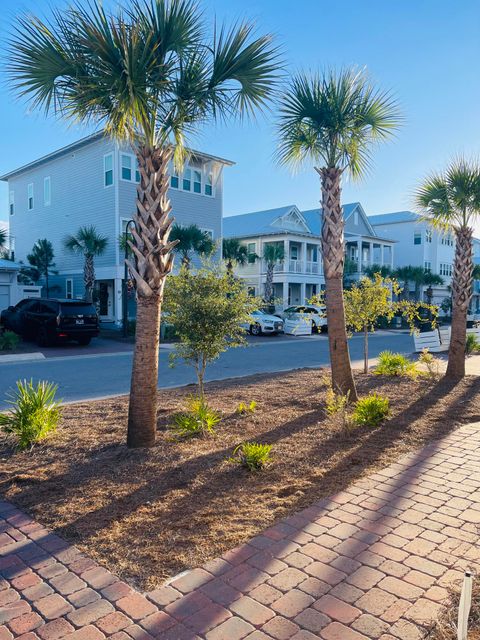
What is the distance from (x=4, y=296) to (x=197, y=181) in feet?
39.6

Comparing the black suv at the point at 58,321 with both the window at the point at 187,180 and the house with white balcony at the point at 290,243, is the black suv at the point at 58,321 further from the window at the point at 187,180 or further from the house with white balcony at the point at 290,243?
the house with white balcony at the point at 290,243

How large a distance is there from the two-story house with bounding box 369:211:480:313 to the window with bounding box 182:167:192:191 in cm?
2866

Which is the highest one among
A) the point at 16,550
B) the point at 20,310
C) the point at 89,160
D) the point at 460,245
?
the point at 89,160

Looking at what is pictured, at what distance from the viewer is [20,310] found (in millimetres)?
20344

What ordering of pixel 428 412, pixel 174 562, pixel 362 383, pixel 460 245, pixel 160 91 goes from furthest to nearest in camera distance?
pixel 460 245
pixel 362 383
pixel 428 412
pixel 160 91
pixel 174 562

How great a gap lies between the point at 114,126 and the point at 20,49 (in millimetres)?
1236

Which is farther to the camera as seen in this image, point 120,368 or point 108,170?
point 108,170

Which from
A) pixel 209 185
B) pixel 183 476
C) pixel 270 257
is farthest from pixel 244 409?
pixel 270 257

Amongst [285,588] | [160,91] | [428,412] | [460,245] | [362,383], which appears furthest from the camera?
[460,245]

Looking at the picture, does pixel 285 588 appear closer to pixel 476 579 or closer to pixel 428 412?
pixel 476 579

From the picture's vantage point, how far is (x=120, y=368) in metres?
14.0

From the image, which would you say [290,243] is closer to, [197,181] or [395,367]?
[197,181]

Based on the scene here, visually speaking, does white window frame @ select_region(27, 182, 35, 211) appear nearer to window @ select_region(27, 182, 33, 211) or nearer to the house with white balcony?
window @ select_region(27, 182, 33, 211)

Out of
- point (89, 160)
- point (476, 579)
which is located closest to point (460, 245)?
point (476, 579)
